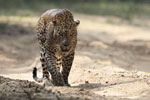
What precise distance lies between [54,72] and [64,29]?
832 mm

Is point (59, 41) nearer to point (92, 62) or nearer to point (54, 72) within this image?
point (54, 72)

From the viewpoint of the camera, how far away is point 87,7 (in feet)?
91.4

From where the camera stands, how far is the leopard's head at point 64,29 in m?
8.20

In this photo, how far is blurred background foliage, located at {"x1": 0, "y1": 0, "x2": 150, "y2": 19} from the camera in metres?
24.3

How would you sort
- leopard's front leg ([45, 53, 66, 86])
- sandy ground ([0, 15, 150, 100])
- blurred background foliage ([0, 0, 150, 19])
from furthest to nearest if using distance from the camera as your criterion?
1. blurred background foliage ([0, 0, 150, 19])
2. leopard's front leg ([45, 53, 66, 86])
3. sandy ground ([0, 15, 150, 100])

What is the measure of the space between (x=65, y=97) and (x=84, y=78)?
9.74ft

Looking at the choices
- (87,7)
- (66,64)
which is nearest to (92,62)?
(66,64)

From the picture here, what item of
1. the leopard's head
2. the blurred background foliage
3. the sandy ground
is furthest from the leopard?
the blurred background foliage

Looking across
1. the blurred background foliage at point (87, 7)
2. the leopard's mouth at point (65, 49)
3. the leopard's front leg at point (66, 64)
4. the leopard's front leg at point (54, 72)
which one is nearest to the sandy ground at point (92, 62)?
the leopard's front leg at point (66, 64)

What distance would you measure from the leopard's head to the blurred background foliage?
14.7m

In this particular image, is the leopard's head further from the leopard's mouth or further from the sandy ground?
the sandy ground

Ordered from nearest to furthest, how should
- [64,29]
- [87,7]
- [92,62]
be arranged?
[64,29] < [92,62] < [87,7]

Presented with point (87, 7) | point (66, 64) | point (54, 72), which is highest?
point (87, 7)

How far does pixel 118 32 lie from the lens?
19.7m
